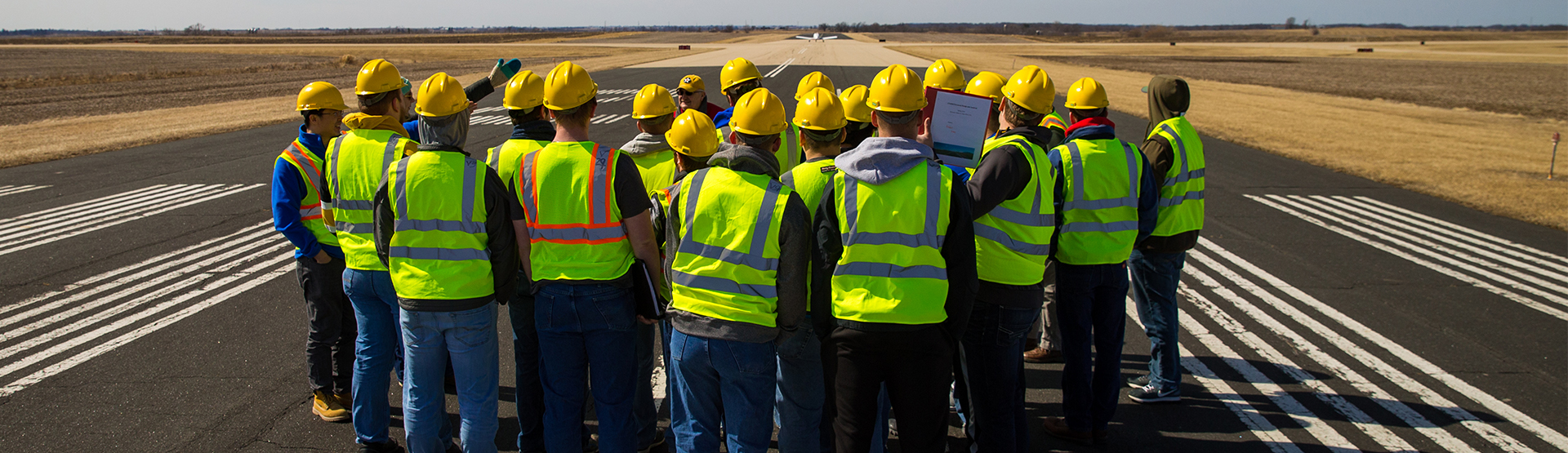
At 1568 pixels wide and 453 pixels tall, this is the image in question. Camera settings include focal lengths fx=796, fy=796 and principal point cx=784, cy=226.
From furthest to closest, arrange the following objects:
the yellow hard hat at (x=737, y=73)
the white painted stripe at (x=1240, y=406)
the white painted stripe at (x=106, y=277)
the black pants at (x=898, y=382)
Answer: the white painted stripe at (x=106, y=277)
the yellow hard hat at (x=737, y=73)
the white painted stripe at (x=1240, y=406)
the black pants at (x=898, y=382)

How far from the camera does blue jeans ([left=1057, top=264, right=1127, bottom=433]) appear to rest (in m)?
4.16

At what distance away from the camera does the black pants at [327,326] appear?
14.6 feet

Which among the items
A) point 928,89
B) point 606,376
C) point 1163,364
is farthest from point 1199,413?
point 606,376

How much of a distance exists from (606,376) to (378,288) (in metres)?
1.27

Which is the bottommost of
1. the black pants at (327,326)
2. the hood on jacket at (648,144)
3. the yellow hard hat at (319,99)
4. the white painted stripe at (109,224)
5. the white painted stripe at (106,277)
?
the white painted stripe at (106,277)

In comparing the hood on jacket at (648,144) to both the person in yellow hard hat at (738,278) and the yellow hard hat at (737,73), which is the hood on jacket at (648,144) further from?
the yellow hard hat at (737,73)

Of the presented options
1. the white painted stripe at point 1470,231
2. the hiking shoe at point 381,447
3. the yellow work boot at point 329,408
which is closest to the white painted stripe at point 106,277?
the yellow work boot at point 329,408

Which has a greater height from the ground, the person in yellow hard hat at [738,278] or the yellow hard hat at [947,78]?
the yellow hard hat at [947,78]

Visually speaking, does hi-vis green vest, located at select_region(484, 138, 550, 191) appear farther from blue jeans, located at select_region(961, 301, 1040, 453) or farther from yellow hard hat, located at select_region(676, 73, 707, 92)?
blue jeans, located at select_region(961, 301, 1040, 453)

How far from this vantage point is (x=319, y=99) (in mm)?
4367

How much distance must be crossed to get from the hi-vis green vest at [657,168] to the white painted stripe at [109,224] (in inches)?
336

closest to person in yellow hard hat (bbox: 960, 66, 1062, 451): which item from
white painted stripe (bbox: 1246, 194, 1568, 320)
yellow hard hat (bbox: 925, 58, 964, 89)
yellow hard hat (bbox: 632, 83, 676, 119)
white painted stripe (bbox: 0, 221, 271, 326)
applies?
yellow hard hat (bbox: 925, 58, 964, 89)

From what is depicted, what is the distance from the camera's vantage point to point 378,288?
392 cm

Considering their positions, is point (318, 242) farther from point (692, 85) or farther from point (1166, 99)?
point (1166, 99)
